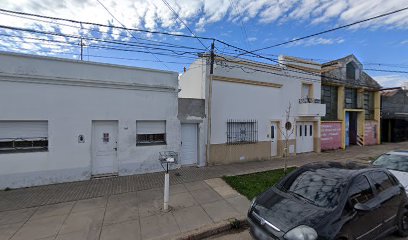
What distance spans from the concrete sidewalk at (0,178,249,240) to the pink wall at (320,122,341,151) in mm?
11682

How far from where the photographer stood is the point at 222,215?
17.8ft

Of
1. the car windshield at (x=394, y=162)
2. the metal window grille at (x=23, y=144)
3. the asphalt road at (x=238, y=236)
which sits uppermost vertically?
the metal window grille at (x=23, y=144)

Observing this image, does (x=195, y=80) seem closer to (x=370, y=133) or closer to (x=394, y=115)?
(x=370, y=133)

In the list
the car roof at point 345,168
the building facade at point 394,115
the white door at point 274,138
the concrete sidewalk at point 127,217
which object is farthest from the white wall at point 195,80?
the building facade at point 394,115

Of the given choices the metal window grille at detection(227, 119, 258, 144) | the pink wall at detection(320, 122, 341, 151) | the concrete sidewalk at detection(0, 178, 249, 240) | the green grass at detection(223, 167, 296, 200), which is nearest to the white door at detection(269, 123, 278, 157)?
the metal window grille at detection(227, 119, 258, 144)

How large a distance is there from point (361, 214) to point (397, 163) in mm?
4413

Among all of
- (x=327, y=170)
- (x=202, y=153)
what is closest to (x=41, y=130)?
(x=202, y=153)

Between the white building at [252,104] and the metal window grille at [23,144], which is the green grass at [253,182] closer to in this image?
the white building at [252,104]

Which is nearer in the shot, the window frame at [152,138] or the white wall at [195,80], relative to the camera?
the window frame at [152,138]

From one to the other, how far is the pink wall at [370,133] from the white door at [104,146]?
19681 millimetres

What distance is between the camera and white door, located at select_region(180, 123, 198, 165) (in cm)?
1011

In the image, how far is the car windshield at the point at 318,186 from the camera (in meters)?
3.86

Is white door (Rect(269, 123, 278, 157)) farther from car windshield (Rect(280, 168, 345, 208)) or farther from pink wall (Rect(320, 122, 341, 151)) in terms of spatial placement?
car windshield (Rect(280, 168, 345, 208))

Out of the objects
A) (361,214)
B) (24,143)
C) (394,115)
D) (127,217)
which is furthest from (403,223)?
(394,115)
